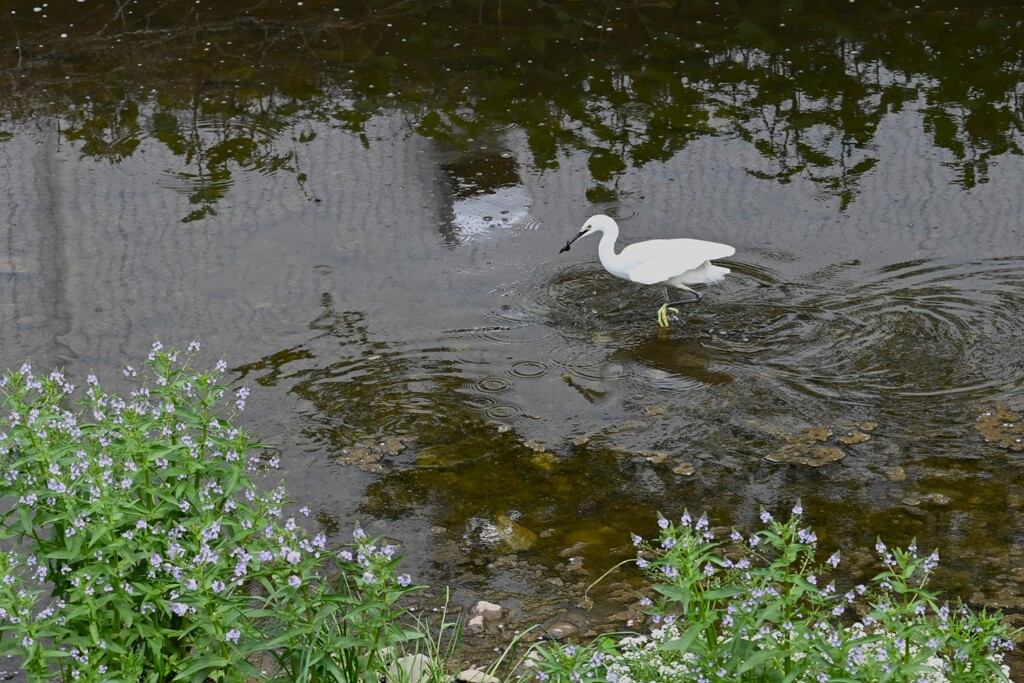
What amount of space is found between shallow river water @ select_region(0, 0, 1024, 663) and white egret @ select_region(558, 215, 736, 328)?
0.20m

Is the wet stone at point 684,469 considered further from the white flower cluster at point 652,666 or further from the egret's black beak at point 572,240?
the egret's black beak at point 572,240

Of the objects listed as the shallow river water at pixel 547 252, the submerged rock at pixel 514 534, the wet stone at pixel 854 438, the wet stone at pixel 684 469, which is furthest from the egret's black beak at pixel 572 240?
the submerged rock at pixel 514 534

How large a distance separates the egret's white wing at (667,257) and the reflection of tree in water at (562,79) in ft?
5.20

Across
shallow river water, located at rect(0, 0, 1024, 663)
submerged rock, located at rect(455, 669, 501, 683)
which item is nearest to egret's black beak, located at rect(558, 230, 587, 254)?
shallow river water, located at rect(0, 0, 1024, 663)

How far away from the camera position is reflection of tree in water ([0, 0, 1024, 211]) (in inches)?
339

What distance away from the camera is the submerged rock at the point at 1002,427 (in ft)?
17.2

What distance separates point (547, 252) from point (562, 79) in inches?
111

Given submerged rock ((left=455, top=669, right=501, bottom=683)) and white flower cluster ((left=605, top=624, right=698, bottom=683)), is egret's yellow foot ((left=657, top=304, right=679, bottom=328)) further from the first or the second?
white flower cluster ((left=605, top=624, right=698, bottom=683))

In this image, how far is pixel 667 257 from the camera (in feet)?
21.4

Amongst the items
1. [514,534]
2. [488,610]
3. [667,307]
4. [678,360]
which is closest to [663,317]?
[667,307]

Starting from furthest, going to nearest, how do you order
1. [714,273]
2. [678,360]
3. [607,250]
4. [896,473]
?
1. [607,250]
2. [714,273]
3. [678,360]
4. [896,473]

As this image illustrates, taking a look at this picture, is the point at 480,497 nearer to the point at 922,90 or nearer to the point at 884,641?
the point at 884,641

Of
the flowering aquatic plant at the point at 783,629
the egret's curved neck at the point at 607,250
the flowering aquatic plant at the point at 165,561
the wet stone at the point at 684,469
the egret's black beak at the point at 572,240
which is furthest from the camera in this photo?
the egret's black beak at the point at 572,240

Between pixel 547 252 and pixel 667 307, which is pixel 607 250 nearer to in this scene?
pixel 667 307
